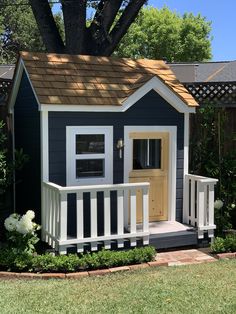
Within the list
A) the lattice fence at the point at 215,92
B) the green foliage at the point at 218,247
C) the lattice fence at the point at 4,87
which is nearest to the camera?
the green foliage at the point at 218,247

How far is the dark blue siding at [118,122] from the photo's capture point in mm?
7219

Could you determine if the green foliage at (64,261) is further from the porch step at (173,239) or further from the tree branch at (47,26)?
the tree branch at (47,26)

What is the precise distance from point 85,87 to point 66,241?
8.41ft

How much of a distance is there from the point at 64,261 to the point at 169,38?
35063mm

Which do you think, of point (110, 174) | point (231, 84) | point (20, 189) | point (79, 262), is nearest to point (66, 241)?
point (79, 262)

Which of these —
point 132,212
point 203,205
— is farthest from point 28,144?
point 203,205

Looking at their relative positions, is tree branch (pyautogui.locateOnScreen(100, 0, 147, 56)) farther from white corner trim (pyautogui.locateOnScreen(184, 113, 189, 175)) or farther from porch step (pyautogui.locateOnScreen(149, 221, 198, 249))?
porch step (pyautogui.locateOnScreen(149, 221, 198, 249))

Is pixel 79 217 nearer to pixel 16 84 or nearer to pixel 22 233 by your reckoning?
pixel 22 233

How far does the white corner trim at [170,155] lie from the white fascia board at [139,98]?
39 centimetres

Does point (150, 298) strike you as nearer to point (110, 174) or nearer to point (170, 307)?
point (170, 307)

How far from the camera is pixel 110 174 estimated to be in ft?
25.2

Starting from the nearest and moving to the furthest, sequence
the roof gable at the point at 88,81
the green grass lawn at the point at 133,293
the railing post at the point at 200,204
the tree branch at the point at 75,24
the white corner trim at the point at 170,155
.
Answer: the green grass lawn at the point at 133,293
the roof gable at the point at 88,81
the railing post at the point at 200,204
the white corner trim at the point at 170,155
the tree branch at the point at 75,24

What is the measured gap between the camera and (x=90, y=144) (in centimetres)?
752

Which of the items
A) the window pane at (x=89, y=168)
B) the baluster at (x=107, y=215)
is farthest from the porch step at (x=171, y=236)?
the window pane at (x=89, y=168)
